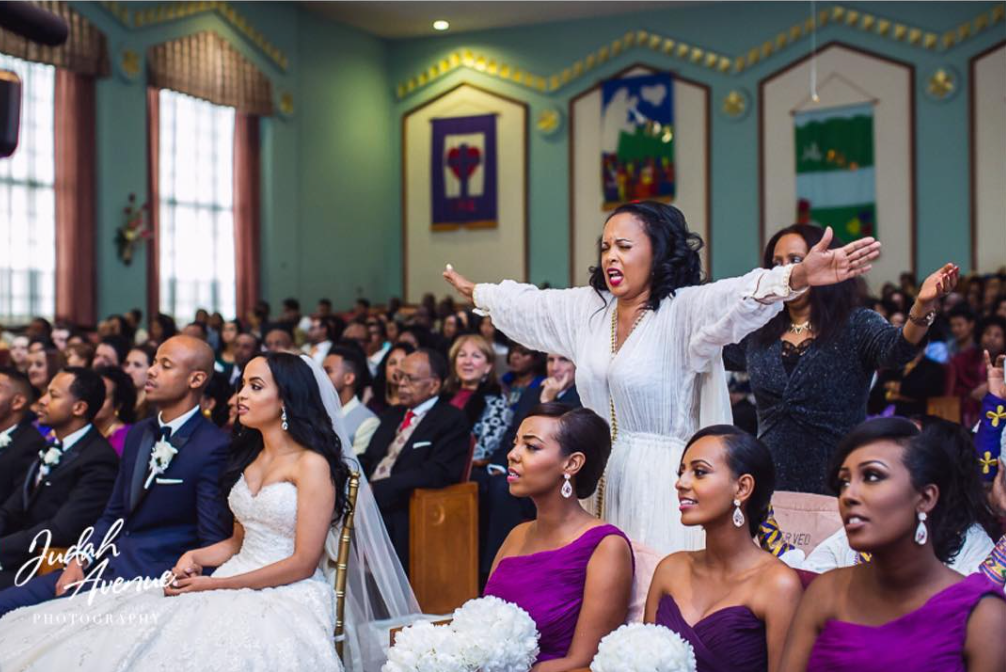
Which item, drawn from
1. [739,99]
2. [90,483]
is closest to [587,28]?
[739,99]

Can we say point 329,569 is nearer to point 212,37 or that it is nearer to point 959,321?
point 959,321

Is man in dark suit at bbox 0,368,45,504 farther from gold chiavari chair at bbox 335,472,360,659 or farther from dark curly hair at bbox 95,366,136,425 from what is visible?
gold chiavari chair at bbox 335,472,360,659

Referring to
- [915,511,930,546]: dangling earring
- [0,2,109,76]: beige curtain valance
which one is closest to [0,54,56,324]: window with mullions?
[0,2,109,76]: beige curtain valance

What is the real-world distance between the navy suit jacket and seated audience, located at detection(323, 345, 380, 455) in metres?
2.02

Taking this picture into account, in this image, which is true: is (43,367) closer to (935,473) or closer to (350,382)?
(350,382)

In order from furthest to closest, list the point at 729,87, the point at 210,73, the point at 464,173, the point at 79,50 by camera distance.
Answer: the point at 464,173
the point at 729,87
the point at 210,73
the point at 79,50

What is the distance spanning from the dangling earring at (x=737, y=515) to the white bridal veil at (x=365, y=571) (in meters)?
1.47

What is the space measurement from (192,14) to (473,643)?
42.7ft

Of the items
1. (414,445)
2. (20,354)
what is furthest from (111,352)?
(414,445)

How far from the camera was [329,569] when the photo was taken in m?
3.68

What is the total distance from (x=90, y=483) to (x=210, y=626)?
127 cm

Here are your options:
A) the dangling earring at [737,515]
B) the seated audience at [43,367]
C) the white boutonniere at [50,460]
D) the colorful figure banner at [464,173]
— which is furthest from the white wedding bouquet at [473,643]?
the colorful figure banner at [464,173]

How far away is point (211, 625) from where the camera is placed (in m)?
3.27

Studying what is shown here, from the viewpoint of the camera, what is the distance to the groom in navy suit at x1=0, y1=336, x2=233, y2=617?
3834 millimetres
